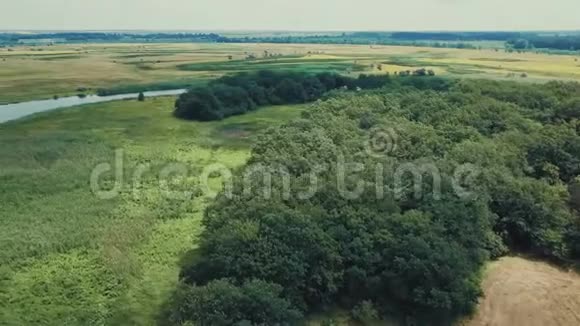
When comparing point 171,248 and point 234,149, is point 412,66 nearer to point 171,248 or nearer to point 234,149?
point 234,149

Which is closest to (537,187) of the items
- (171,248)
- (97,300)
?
(171,248)

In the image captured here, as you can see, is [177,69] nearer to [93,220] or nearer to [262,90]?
[262,90]

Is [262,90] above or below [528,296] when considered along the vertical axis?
above

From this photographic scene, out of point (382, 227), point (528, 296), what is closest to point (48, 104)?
point (382, 227)

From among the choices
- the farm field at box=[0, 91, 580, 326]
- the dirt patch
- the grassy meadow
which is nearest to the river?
the grassy meadow

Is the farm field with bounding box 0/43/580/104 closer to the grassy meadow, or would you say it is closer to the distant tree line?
the distant tree line

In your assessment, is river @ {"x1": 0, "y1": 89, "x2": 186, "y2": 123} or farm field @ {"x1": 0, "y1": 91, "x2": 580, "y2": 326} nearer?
farm field @ {"x1": 0, "y1": 91, "x2": 580, "y2": 326}
